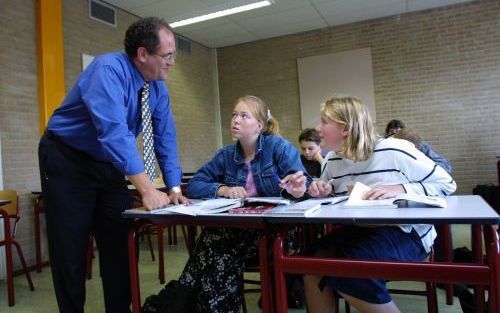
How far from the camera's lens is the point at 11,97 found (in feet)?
12.0

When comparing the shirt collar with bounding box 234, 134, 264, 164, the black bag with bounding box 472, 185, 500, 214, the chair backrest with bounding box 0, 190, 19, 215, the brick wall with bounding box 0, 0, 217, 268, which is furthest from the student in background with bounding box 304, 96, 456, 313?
the black bag with bounding box 472, 185, 500, 214

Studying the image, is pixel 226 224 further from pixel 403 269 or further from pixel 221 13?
pixel 221 13

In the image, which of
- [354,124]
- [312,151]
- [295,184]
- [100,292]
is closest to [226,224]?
[295,184]

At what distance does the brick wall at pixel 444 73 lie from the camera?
18.0 feet

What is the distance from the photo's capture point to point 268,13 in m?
5.52

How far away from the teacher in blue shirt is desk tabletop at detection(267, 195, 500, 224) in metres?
0.66

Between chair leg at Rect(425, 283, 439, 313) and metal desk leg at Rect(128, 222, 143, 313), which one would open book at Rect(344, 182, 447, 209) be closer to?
chair leg at Rect(425, 283, 439, 313)

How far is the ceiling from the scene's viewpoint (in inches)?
199

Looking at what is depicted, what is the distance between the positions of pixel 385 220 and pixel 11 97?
12.2 ft

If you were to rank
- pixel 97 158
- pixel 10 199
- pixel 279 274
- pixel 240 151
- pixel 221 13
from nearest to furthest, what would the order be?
pixel 279 274 → pixel 97 158 → pixel 240 151 → pixel 10 199 → pixel 221 13

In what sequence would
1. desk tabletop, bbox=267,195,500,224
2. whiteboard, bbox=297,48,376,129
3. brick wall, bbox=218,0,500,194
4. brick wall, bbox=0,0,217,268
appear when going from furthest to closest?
1. whiteboard, bbox=297,48,376,129
2. brick wall, bbox=218,0,500,194
3. brick wall, bbox=0,0,217,268
4. desk tabletop, bbox=267,195,500,224

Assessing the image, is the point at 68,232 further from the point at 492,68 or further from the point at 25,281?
the point at 492,68

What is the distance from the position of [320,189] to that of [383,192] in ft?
1.08

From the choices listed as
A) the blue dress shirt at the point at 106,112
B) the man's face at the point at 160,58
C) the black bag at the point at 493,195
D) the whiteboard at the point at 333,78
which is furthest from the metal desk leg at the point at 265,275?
the whiteboard at the point at 333,78
